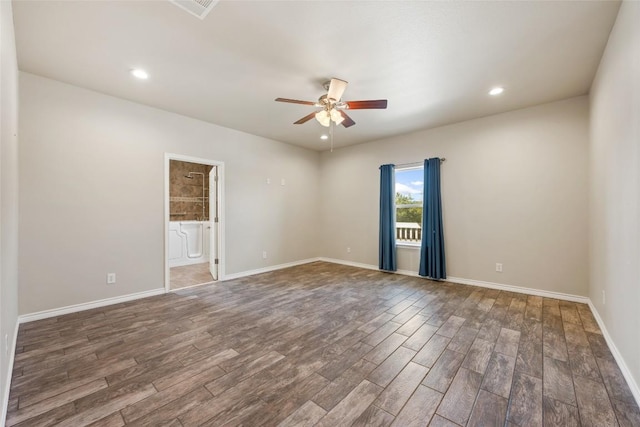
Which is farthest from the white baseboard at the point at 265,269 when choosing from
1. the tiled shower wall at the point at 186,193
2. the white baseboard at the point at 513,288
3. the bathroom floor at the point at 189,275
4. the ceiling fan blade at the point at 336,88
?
the ceiling fan blade at the point at 336,88

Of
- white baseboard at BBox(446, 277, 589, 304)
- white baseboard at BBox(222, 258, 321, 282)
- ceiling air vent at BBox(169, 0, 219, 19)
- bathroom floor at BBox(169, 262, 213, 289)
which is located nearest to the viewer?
ceiling air vent at BBox(169, 0, 219, 19)

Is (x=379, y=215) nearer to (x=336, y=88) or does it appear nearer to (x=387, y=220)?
(x=387, y=220)

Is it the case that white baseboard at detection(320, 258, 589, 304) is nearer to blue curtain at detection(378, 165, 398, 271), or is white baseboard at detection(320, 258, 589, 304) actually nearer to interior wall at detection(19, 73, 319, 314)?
blue curtain at detection(378, 165, 398, 271)

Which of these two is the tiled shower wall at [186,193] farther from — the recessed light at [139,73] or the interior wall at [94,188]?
the recessed light at [139,73]

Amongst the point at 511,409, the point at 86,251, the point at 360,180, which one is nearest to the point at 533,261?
the point at 511,409

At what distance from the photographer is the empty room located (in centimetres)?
172

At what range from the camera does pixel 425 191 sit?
15.0 ft

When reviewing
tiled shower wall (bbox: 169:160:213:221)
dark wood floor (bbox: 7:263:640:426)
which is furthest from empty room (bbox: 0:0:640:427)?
tiled shower wall (bbox: 169:160:213:221)

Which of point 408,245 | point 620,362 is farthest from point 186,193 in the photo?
point 620,362

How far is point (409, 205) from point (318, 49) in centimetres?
348

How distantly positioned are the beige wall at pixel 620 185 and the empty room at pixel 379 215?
32mm

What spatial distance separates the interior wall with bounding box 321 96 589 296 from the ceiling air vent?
3.92m

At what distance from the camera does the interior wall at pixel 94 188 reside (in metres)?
2.85

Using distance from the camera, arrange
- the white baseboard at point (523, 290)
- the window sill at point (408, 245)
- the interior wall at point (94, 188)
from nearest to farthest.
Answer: the interior wall at point (94, 188) < the white baseboard at point (523, 290) < the window sill at point (408, 245)
